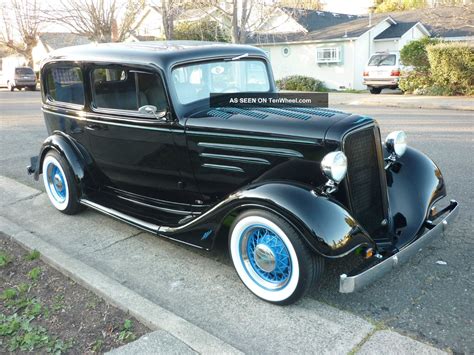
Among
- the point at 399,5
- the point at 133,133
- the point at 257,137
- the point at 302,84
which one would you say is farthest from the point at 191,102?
the point at 399,5

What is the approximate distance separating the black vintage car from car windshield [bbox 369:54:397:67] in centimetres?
1674

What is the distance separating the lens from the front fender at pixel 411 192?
3.45 meters

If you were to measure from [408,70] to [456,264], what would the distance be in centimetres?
1667

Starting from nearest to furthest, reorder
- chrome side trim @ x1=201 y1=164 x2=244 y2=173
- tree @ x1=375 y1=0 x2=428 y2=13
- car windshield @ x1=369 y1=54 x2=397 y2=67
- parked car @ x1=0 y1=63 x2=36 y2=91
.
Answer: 1. chrome side trim @ x1=201 y1=164 x2=244 y2=173
2. car windshield @ x1=369 y1=54 x2=397 y2=67
3. parked car @ x1=0 y1=63 x2=36 y2=91
4. tree @ x1=375 y1=0 x2=428 y2=13

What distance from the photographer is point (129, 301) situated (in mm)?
3033

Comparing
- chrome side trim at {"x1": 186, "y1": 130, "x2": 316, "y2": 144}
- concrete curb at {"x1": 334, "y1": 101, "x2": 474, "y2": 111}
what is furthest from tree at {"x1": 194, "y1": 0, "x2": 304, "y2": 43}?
chrome side trim at {"x1": 186, "y1": 130, "x2": 316, "y2": 144}

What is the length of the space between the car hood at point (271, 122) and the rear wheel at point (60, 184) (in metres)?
1.82

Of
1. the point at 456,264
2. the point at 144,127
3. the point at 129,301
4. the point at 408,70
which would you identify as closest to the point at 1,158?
the point at 144,127

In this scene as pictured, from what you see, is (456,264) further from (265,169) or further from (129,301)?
(129,301)

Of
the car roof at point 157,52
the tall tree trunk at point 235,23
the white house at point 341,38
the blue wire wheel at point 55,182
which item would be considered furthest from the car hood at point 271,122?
the white house at point 341,38

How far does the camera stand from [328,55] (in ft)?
79.0

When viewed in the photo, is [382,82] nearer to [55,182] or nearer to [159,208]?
[55,182]

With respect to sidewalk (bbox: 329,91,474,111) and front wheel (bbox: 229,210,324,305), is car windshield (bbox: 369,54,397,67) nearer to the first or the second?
sidewalk (bbox: 329,91,474,111)

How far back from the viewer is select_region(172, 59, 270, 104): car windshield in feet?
12.6
